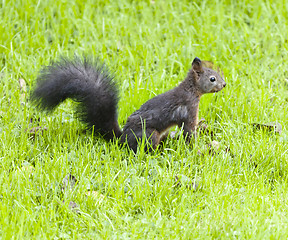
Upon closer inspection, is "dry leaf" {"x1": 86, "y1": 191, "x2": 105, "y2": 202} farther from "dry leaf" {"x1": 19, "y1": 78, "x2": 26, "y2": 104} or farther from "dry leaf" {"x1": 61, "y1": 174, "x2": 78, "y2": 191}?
"dry leaf" {"x1": 19, "y1": 78, "x2": 26, "y2": 104}

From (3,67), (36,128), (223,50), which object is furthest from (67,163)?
(223,50)

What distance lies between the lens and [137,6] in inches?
245

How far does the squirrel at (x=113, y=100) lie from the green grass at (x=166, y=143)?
149mm

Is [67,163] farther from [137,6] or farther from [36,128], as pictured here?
[137,6]

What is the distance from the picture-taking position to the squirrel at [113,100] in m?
3.72

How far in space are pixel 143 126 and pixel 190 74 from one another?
0.61m

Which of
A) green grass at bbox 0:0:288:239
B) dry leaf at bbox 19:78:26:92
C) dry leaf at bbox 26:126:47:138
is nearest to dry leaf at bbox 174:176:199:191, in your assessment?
green grass at bbox 0:0:288:239

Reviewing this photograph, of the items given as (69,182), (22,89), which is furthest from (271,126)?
(22,89)

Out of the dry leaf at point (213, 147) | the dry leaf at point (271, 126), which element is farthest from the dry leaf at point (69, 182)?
the dry leaf at point (271, 126)

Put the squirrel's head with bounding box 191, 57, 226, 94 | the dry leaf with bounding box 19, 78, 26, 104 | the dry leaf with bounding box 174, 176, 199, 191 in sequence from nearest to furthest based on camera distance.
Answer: the dry leaf with bounding box 174, 176, 199, 191
the squirrel's head with bounding box 191, 57, 226, 94
the dry leaf with bounding box 19, 78, 26, 104

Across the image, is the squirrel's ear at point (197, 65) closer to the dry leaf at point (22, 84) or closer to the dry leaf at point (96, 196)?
the dry leaf at point (96, 196)

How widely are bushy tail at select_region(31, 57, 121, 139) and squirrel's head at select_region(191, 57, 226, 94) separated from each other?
662mm

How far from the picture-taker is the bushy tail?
367cm

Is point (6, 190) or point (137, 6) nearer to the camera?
point (6, 190)
